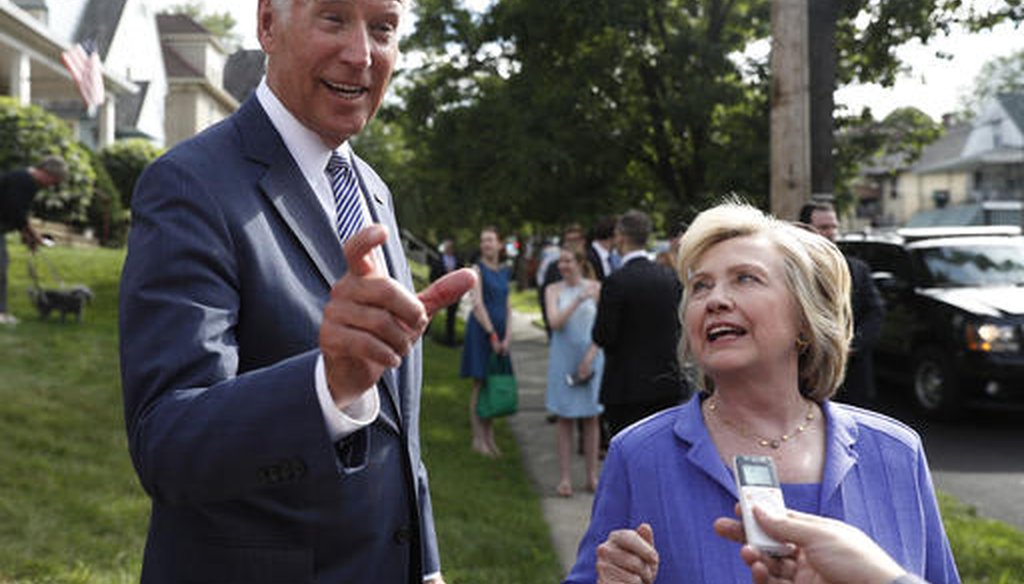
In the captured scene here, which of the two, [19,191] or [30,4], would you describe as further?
[19,191]

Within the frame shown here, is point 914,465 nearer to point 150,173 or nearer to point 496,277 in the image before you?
point 150,173

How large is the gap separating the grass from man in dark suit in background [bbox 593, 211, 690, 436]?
44.0 inches

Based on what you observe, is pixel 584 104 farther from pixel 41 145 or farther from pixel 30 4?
pixel 30 4

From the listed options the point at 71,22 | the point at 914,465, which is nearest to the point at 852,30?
the point at 71,22

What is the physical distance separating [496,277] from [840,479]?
714 centimetres

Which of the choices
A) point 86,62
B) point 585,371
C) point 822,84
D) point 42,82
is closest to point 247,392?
point 86,62

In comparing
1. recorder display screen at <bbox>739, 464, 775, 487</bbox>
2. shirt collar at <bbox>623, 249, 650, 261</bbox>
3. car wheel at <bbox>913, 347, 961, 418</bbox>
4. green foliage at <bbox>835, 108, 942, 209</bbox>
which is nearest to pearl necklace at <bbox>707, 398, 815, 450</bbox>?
recorder display screen at <bbox>739, 464, 775, 487</bbox>

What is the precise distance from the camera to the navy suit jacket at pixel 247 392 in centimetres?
141

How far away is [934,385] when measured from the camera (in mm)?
10977

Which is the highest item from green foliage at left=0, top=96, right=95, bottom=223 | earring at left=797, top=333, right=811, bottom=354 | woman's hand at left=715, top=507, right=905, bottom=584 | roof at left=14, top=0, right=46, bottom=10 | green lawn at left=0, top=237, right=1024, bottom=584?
green foliage at left=0, top=96, right=95, bottom=223

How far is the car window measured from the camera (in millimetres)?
11250

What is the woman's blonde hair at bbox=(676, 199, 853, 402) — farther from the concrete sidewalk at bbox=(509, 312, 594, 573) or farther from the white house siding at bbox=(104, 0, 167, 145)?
the white house siding at bbox=(104, 0, 167, 145)

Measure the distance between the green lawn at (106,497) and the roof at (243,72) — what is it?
293 cm

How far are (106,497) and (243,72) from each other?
433 centimetres
